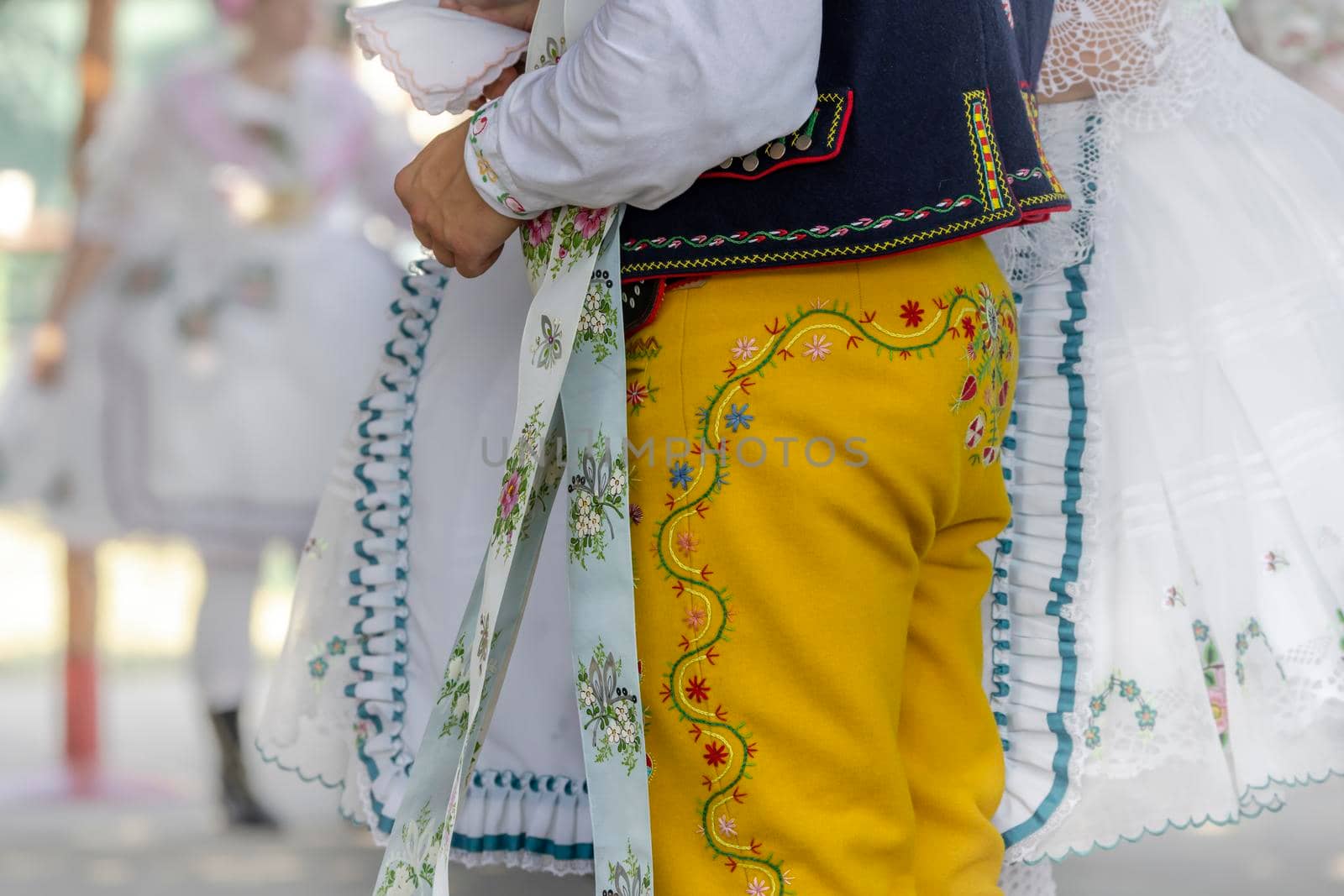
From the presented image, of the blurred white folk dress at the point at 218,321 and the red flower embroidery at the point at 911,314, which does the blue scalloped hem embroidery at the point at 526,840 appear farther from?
the blurred white folk dress at the point at 218,321

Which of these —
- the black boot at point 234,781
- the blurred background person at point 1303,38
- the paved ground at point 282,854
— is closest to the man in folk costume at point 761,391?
the paved ground at point 282,854

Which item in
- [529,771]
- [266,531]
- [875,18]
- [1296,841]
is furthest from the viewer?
[266,531]

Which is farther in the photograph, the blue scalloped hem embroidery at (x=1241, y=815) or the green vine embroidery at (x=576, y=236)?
the blue scalloped hem embroidery at (x=1241, y=815)

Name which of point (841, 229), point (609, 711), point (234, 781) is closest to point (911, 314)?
point (841, 229)

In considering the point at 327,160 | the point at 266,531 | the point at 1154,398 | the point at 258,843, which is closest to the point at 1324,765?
the point at 1154,398

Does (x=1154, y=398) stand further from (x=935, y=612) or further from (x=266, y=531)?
(x=266, y=531)

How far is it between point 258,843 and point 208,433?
56 centimetres

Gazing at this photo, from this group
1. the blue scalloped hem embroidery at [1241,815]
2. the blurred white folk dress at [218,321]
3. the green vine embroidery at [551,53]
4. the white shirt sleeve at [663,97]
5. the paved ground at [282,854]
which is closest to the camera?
the white shirt sleeve at [663,97]

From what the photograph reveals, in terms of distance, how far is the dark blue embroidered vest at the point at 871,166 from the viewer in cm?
64

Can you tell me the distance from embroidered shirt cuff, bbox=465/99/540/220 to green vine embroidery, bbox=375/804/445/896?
375 mm

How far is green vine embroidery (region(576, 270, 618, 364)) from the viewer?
2.23 feet

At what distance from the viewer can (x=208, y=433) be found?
1.62m

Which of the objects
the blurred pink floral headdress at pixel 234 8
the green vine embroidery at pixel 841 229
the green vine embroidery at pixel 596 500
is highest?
the blurred pink floral headdress at pixel 234 8

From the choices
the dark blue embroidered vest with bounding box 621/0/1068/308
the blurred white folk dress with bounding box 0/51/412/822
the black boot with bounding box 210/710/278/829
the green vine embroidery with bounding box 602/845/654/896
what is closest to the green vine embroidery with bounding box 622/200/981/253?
the dark blue embroidered vest with bounding box 621/0/1068/308
